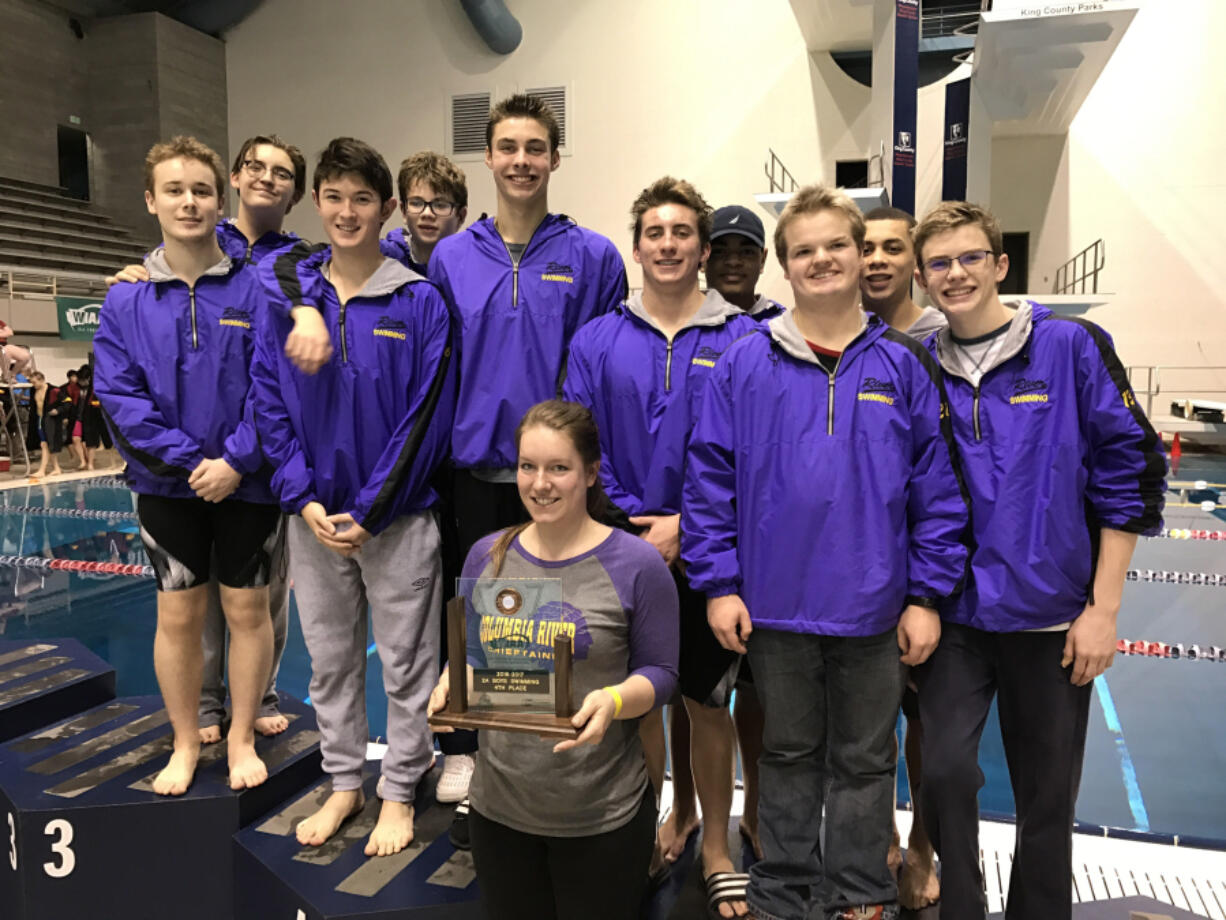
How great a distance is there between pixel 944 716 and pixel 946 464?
0.60m

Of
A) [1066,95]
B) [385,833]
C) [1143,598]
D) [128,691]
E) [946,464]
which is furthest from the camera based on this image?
[1066,95]

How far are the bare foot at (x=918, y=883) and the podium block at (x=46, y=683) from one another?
3136 millimetres

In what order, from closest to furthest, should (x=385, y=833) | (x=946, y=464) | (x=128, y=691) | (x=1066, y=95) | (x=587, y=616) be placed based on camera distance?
1. (x=587, y=616)
2. (x=946, y=464)
3. (x=385, y=833)
4. (x=128, y=691)
5. (x=1066, y=95)

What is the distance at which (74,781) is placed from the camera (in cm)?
265

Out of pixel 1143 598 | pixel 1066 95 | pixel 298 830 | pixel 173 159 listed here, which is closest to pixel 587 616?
pixel 298 830

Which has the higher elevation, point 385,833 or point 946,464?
point 946,464

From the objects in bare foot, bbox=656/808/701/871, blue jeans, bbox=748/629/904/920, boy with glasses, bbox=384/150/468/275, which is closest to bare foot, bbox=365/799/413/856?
bare foot, bbox=656/808/701/871

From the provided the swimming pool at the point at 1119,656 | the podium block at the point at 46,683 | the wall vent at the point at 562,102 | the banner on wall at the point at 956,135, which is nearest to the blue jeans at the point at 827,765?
the swimming pool at the point at 1119,656

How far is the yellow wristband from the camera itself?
162 centimetres

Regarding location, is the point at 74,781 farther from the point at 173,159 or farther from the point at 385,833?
the point at 173,159

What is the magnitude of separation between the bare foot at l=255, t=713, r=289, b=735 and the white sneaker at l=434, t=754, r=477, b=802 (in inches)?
28.8

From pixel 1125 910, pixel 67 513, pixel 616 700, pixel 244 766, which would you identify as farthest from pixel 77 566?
pixel 1125 910

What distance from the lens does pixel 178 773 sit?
2607 millimetres

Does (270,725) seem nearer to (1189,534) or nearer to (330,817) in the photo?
(330,817)
